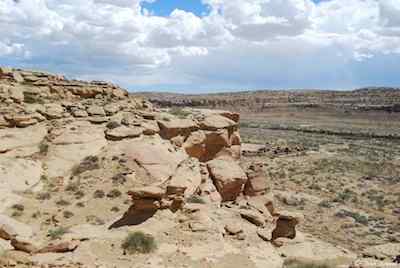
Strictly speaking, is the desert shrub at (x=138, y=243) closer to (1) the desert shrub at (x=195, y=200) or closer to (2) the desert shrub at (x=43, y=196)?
(1) the desert shrub at (x=195, y=200)

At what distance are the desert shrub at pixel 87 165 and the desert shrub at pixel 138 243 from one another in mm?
6989

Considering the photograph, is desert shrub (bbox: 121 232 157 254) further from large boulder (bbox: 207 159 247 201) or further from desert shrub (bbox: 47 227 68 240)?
large boulder (bbox: 207 159 247 201)

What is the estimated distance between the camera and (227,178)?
24.7 metres

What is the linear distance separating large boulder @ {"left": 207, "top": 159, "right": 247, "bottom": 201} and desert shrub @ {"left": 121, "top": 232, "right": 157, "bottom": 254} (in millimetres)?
8285

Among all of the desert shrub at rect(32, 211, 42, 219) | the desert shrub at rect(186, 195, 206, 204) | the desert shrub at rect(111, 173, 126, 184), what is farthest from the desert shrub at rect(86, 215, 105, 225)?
the desert shrub at rect(186, 195, 206, 204)

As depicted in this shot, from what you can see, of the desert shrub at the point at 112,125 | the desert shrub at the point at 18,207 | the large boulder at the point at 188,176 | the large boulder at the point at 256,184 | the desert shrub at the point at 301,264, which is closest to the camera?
the desert shrub at the point at 301,264

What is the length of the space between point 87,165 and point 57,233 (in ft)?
19.6

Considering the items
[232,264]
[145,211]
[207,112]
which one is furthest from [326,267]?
[207,112]

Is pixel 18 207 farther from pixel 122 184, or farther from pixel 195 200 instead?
pixel 195 200

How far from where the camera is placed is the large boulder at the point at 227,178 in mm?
24500

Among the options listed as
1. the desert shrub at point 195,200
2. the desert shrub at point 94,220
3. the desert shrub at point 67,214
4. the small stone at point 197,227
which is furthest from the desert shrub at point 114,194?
the small stone at point 197,227

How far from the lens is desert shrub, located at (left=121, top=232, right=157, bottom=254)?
16000 millimetres

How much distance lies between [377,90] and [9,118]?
5896 inches

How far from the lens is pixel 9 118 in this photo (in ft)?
81.1
